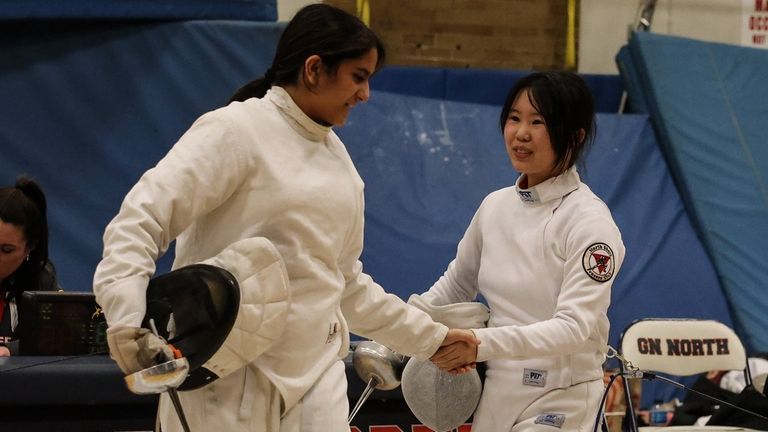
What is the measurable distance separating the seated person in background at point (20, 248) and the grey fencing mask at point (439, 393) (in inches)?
56.7

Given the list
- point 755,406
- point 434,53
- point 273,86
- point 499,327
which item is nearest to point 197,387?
point 273,86

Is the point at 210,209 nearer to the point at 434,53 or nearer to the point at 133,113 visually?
the point at 133,113

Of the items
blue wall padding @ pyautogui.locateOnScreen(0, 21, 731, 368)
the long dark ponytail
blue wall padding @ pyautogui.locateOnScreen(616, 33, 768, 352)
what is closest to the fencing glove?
the long dark ponytail

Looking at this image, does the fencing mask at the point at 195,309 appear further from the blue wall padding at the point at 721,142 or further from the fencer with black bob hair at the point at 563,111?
the blue wall padding at the point at 721,142

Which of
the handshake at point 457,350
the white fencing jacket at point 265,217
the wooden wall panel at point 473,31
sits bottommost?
the handshake at point 457,350

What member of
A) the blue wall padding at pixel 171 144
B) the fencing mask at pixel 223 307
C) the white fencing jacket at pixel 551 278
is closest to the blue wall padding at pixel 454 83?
the blue wall padding at pixel 171 144

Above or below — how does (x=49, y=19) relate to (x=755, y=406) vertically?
above

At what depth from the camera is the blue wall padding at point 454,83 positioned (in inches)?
259

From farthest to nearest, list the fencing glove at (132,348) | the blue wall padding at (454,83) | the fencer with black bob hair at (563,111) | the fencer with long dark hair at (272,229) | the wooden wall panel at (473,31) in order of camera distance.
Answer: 1. the wooden wall panel at (473,31)
2. the blue wall padding at (454,83)
3. the fencer with black bob hair at (563,111)
4. the fencer with long dark hair at (272,229)
5. the fencing glove at (132,348)

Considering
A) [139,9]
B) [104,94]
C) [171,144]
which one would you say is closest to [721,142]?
[171,144]

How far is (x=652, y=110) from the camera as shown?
6.53 meters

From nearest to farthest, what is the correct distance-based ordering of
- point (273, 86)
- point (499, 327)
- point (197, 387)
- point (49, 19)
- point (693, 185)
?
1. point (197, 387)
2. point (273, 86)
3. point (499, 327)
4. point (49, 19)
5. point (693, 185)

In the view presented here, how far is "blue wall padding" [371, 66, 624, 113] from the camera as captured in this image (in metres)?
6.57

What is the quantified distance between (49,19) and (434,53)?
269 cm
